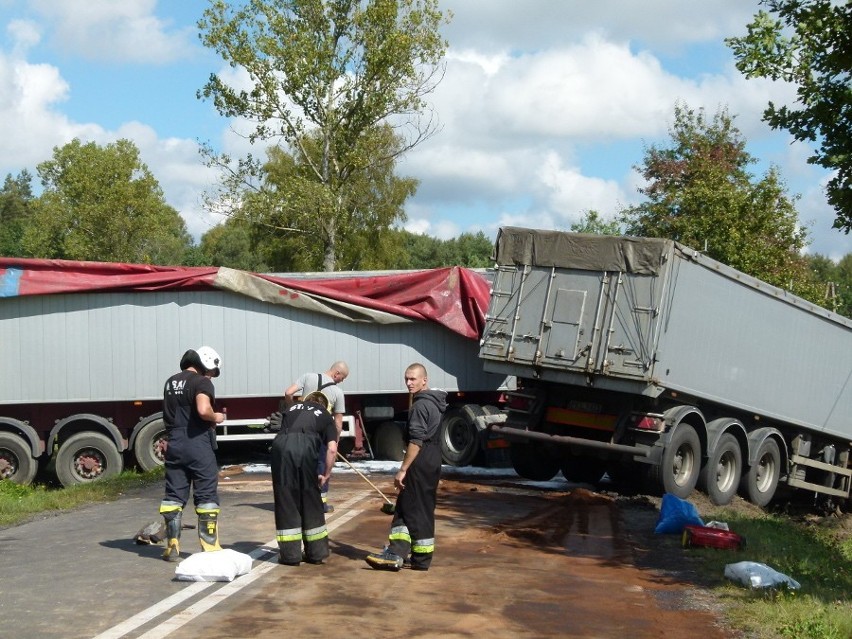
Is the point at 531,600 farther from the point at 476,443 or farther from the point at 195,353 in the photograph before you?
the point at 476,443

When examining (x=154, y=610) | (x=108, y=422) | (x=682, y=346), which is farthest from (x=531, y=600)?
(x=108, y=422)

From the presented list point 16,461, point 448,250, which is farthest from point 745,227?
point 448,250

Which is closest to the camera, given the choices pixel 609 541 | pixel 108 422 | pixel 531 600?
pixel 531 600

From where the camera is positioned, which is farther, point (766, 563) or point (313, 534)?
point (766, 563)

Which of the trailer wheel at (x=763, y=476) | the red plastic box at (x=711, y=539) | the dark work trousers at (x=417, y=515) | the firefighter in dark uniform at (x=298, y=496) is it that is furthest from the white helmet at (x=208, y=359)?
the trailer wheel at (x=763, y=476)

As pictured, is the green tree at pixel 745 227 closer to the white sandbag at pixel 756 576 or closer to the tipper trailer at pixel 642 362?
the tipper trailer at pixel 642 362

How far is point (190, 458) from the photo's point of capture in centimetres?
938

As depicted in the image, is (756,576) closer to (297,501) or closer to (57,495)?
(297,501)

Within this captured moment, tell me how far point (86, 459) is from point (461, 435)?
580cm

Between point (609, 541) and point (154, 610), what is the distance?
215 inches

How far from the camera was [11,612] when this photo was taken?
741 cm

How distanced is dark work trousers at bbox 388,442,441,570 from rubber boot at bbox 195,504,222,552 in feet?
4.69

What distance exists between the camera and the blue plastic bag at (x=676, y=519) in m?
12.0

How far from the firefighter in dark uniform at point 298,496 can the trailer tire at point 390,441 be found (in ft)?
32.3
